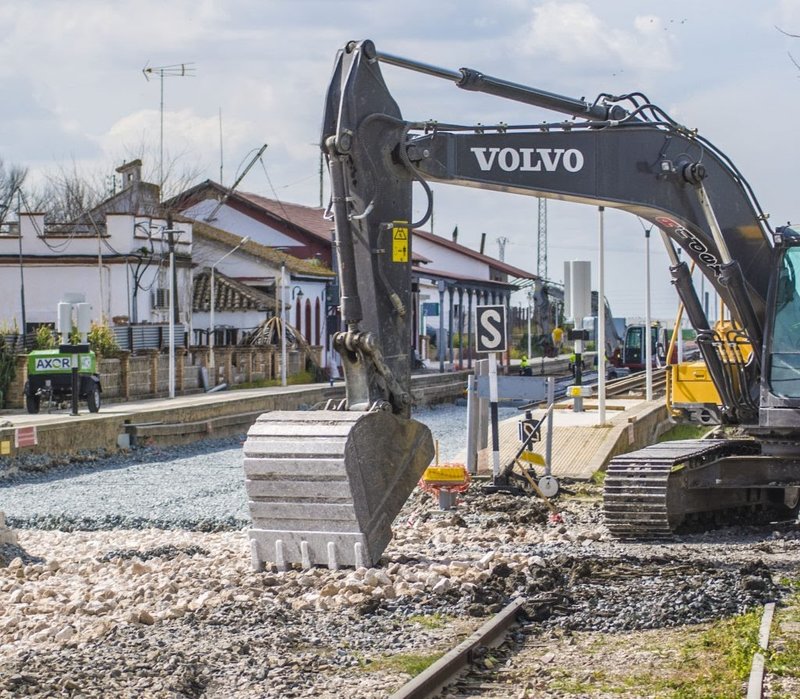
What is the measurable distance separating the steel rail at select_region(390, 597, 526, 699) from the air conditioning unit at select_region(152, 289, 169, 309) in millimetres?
36556

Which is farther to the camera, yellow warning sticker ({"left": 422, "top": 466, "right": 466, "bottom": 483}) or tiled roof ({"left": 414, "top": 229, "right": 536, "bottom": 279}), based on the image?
tiled roof ({"left": 414, "top": 229, "right": 536, "bottom": 279})

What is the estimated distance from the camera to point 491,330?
56.5ft

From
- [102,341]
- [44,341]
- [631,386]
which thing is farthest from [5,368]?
[631,386]

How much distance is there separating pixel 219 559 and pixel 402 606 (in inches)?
106

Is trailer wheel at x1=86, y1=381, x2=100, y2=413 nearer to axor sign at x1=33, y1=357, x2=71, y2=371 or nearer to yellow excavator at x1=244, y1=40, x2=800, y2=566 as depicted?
axor sign at x1=33, y1=357, x2=71, y2=371

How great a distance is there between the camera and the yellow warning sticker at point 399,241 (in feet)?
36.8

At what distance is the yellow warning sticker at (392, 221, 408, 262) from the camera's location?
1120 cm

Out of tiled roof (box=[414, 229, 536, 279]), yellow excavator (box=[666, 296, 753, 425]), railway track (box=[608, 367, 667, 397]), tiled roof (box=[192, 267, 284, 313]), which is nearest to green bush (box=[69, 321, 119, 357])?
railway track (box=[608, 367, 667, 397])

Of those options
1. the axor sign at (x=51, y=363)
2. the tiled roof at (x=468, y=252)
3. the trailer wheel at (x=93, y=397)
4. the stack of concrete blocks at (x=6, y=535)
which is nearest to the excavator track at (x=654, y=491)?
the stack of concrete blocks at (x=6, y=535)

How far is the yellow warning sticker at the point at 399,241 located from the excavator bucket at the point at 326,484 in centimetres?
120

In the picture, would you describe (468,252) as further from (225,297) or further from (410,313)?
(410,313)

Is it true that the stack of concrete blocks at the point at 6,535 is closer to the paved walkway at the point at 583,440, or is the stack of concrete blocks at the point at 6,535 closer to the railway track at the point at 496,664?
the railway track at the point at 496,664

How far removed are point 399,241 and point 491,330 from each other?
6.12 metres

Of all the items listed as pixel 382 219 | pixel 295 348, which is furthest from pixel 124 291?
pixel 382 219
